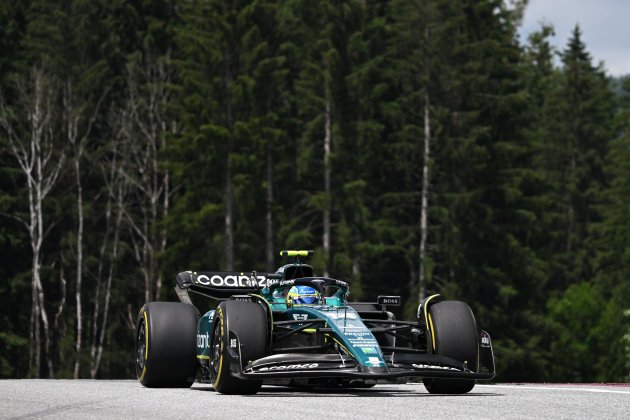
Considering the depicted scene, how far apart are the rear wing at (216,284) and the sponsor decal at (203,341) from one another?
7.06ft

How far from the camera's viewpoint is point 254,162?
5719 cm

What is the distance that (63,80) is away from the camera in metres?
61.7

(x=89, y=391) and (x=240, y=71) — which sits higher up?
(x=240, y=71)

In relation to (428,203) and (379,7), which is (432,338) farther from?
(379,7)

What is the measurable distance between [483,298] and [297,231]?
10.4m

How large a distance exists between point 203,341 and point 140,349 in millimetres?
1644

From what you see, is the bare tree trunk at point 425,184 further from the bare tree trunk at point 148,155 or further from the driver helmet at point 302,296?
the driver helmet at point 302,296

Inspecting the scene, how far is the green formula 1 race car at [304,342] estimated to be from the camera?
15.7 metres

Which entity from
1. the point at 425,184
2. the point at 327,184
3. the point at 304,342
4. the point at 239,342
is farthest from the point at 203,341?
the point at 425,184

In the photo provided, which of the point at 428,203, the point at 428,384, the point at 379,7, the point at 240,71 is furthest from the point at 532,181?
the point at 428,384

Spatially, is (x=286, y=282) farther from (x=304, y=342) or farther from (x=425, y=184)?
(x=425, y=184)

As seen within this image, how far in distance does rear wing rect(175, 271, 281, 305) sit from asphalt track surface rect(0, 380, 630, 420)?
2.78 metres

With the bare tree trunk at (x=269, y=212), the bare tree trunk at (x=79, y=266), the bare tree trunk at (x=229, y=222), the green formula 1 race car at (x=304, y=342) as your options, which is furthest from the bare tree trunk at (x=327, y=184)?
the green formula 1 race car at (x=304, y=342)

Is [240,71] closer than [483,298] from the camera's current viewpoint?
Yes
